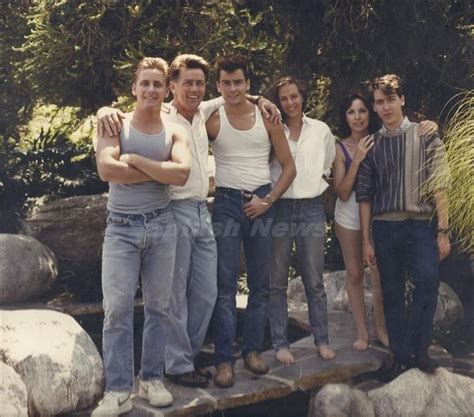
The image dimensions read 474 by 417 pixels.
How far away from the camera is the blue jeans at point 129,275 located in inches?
189

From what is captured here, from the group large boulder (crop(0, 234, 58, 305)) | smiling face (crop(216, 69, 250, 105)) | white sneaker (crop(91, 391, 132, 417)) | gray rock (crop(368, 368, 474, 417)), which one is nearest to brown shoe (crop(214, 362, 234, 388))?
white sneaker (crop(91, 391, 132, 417))

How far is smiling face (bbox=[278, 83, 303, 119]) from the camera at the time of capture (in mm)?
5727

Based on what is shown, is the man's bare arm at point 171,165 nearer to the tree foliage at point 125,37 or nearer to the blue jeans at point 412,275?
the blue jeans at point 412,275

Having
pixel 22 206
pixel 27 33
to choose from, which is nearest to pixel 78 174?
pixel 22 206

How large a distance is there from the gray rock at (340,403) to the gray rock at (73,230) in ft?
13.0

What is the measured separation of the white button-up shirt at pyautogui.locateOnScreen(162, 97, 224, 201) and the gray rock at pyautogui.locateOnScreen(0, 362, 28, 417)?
1494 millimetres

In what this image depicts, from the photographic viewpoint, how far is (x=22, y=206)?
9.48 meters

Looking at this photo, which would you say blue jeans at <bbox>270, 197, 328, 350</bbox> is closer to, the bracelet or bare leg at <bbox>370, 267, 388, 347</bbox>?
the bracelet

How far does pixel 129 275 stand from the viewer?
4.83 m

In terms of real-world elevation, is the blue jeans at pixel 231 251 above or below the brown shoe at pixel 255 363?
above

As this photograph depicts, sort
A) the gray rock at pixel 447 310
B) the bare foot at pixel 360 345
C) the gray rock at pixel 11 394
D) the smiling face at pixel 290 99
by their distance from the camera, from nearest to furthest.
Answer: the gray rock at pixel 11 394 → the smiling face at pixel 290 99 → the bare foot at pixel 360 345 → the gray rock at pixel 447 310

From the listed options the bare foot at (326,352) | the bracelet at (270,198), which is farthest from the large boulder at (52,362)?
the bare foot at (326,352)

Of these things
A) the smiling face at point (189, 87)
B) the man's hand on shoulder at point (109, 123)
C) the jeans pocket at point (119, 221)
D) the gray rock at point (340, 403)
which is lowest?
the gray rock at point (340, 403)

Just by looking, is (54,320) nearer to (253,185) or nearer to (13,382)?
(13,382)
